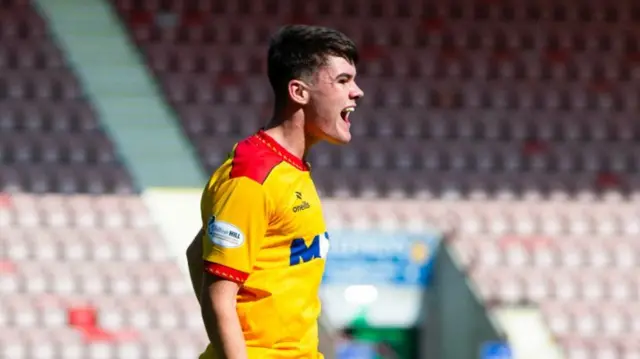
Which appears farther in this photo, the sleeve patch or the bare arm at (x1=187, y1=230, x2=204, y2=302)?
the bare arm at (x1=187, y1=230, x2=204, y2=302)

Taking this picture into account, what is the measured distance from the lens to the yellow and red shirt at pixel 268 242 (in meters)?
2.53

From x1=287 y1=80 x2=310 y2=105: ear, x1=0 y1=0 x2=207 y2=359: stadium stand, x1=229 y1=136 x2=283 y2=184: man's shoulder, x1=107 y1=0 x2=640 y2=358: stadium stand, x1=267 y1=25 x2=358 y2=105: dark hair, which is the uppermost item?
x1=107 y1=0 x2=640 y2=358: stadium stand

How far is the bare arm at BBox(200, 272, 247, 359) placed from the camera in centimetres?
247

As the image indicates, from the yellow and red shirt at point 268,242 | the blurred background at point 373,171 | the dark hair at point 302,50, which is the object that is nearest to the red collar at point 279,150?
the yellow and red shirt at point 268,242

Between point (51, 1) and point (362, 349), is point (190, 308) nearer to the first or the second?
point (362, 349)

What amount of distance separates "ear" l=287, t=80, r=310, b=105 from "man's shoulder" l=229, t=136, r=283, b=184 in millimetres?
122

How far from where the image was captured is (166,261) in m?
8.98

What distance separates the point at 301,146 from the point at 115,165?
669cm

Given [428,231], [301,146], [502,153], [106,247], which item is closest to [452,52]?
[502,153]

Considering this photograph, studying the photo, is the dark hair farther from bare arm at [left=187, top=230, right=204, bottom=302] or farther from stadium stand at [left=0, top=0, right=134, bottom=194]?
stadium stand at [left=0, top=0, right=134, bottom=194]

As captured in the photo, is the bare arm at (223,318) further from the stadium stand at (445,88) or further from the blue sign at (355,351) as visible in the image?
the stadium stand at (445,88)

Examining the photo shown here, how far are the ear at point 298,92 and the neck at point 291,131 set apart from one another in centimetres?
3

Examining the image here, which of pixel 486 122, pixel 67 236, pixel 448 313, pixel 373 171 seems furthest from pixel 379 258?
pixel 67 236

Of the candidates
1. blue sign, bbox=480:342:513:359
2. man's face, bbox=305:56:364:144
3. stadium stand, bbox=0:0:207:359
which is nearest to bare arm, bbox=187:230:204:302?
man's face, bbox=305:56:364:144
